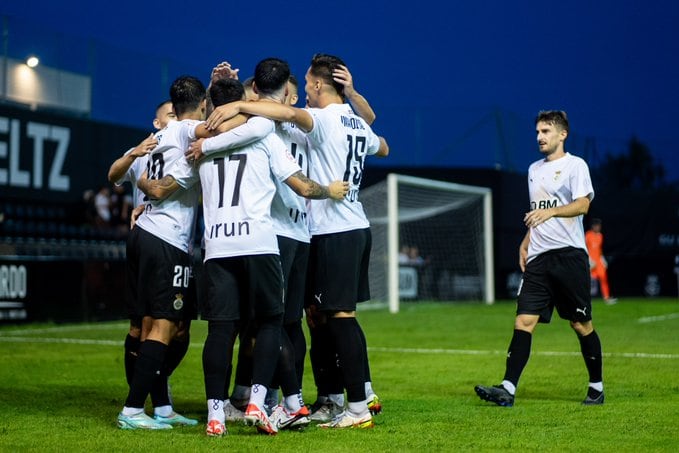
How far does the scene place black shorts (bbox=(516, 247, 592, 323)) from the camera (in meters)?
7.00

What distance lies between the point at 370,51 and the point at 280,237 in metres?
111

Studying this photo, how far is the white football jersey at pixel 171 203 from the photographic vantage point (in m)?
5.81

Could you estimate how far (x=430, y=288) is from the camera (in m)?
23.5

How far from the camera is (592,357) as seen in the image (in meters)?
7.02

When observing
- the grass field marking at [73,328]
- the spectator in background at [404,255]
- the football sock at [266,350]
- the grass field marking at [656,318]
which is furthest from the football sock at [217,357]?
the spectator in background at [404,255]

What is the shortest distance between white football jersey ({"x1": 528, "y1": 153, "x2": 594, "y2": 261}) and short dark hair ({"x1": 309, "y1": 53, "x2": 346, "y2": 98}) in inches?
74.2

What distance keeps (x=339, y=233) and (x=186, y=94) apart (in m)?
1.20

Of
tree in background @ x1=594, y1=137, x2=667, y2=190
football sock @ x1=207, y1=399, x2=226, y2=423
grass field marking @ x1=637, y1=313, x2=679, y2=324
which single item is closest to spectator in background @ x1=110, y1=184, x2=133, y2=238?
grass field marking @ x1=637, y1=313, x2=679, y2=324

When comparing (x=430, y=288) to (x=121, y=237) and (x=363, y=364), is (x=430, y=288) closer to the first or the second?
(x=121, y=237)

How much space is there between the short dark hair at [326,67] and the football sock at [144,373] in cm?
185

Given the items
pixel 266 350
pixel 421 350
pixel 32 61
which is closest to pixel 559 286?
pixel 266 350

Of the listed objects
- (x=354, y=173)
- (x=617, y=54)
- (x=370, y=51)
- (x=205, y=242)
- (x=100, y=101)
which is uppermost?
(x=370, y=51)

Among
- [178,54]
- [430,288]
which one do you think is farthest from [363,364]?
[178,54]

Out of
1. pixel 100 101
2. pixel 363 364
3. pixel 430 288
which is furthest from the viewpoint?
pixel 430 288
